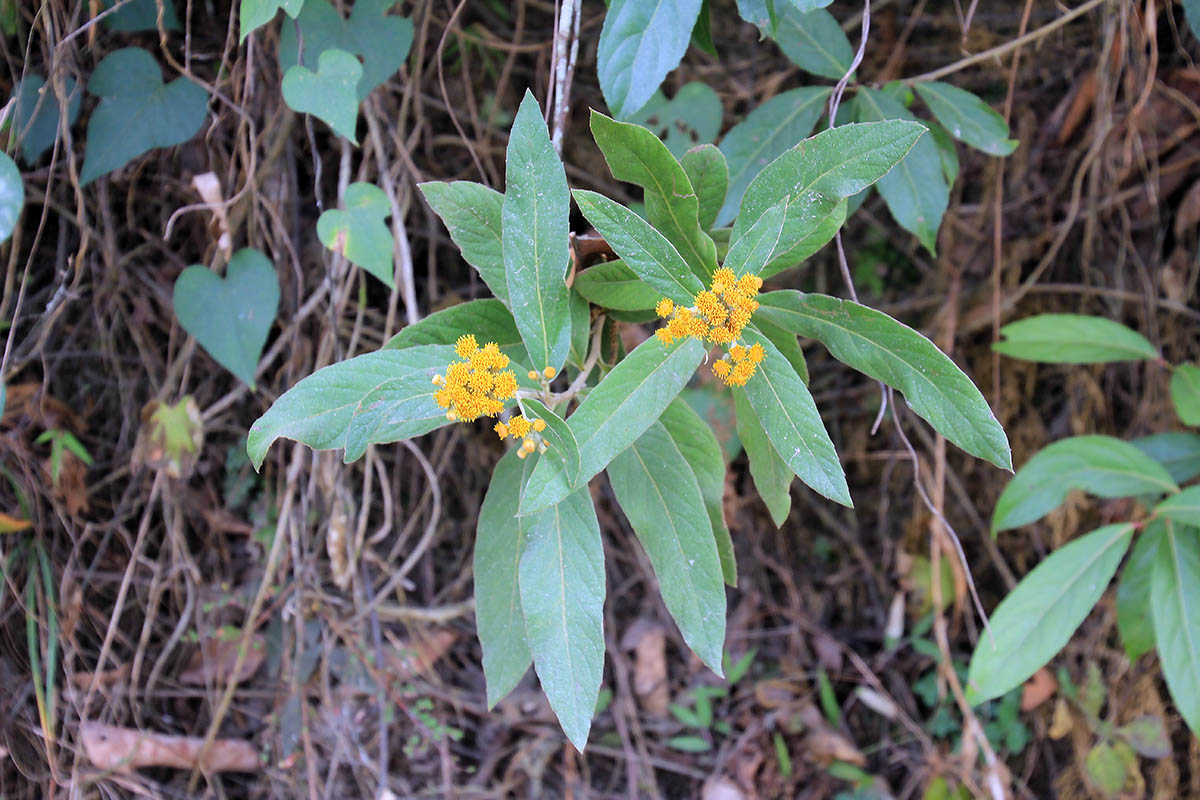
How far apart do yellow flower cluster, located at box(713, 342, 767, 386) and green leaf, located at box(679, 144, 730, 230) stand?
273 mm

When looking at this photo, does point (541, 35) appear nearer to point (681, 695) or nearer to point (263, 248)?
point (263, 248)

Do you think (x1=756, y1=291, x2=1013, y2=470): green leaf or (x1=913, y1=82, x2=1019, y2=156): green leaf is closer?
(x1=756, y1=291, x2=1013, y2=470): green leaf

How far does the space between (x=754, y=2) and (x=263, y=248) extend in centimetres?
113

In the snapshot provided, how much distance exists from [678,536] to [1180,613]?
3.32 ft

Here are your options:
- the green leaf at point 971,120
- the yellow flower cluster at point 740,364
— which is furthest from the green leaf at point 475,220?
the green leaf at point 971,120

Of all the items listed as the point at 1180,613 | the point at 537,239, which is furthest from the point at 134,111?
the point at 1180,613

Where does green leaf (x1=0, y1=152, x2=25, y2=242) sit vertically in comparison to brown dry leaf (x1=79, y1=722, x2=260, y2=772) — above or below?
above

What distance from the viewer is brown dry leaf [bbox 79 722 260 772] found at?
67.4 inches

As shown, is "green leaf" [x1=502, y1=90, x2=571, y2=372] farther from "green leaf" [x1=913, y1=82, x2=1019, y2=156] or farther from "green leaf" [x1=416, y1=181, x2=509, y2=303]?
"green leaf" [x1=913, y1=82, x2=1019, y2=156]

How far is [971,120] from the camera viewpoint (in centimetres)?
134

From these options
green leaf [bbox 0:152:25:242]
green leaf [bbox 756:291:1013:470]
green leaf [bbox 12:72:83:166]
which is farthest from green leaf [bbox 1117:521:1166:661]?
green leaf [bbox 12:72:83:166]

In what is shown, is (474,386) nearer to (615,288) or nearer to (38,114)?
(615,288)

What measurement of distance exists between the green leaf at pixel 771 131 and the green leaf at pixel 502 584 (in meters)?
0.68

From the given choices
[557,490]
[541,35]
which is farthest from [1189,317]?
[557,490]
